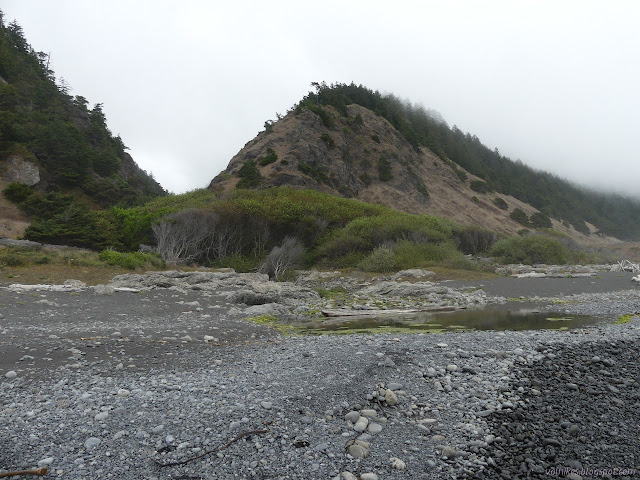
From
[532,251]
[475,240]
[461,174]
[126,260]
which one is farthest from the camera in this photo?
[461,174]

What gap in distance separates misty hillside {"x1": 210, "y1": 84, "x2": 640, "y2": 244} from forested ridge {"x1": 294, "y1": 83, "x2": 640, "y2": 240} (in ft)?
1.40

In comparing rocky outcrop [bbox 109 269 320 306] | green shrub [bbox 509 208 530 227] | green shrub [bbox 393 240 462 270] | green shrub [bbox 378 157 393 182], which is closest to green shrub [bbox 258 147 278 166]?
green shrub [bbox 378 157 393 182]

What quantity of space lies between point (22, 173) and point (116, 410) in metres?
55.2

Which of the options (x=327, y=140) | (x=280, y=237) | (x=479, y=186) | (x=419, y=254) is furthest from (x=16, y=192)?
(x=479, y=186)

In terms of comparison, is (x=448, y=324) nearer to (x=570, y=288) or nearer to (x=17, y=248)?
(x=570, y=288)

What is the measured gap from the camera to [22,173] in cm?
4709

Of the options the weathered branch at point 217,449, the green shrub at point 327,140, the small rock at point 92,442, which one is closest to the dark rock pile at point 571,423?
the weathered branch at point 217,449

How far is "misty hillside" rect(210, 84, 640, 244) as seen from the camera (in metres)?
68.0

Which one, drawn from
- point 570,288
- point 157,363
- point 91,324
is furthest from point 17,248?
point 570,288

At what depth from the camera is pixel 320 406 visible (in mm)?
5023

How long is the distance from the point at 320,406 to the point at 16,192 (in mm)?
51147

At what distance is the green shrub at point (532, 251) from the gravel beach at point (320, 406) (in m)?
37.9

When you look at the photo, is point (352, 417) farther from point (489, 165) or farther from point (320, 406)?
point (489, 165)

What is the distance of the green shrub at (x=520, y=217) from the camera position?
3310 inches
